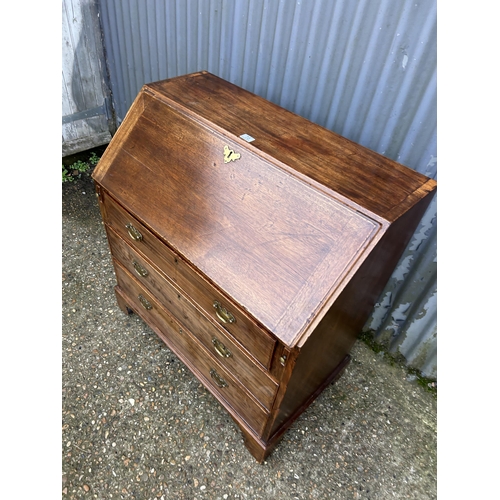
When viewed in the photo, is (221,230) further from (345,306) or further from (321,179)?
(345,306)

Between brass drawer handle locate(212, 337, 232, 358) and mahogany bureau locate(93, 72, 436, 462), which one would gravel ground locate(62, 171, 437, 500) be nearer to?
mahogany bureau locate(93, 72, 436, 462)

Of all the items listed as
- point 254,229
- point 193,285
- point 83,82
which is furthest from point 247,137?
point 83,82

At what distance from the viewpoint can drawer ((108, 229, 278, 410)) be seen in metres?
1.67

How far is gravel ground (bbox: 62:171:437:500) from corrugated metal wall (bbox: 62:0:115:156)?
1.95 meters

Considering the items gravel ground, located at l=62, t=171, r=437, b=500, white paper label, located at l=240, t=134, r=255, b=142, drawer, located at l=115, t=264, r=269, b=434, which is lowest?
gravel ground, located at l=62, t=171, r=437, b=500

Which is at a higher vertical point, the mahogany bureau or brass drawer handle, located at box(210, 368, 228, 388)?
the mahogany bureau

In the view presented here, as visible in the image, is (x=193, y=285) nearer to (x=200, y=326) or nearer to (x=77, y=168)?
(x=200, y=326)

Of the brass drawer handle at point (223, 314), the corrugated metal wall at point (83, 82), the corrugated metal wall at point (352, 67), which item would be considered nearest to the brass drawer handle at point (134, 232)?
the brass drawer handle at point (223, 314)

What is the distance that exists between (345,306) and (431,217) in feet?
2.58

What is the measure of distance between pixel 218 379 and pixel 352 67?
5.74 feet

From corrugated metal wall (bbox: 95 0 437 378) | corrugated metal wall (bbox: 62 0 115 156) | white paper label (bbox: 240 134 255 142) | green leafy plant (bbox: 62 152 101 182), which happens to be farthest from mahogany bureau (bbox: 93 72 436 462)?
green leafy plant (bbox: 62 152 101 182)

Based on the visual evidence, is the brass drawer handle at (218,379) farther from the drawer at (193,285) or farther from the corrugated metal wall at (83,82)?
the corrugated metal wall at (83,82)

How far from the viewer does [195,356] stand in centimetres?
213

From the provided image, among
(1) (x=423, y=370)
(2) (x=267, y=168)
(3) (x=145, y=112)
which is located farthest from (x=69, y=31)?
(1) (x=423, y=370)
